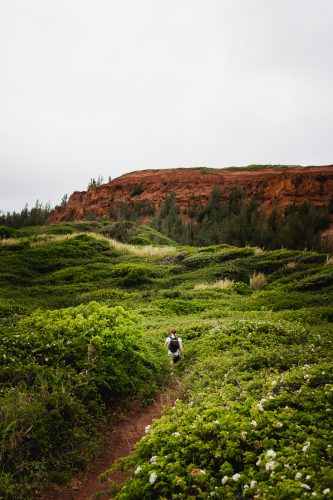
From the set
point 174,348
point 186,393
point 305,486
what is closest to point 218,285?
point 174,348

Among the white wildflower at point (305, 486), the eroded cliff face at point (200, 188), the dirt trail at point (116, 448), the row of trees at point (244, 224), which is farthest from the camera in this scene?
the eroded cliff face at point (200, 188)

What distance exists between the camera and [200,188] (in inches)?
2810

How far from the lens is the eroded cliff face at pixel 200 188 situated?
5706cm

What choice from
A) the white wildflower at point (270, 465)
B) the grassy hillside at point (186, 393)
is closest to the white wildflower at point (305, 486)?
the grassy hillside at point (186, 393)

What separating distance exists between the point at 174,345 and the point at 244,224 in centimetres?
3960

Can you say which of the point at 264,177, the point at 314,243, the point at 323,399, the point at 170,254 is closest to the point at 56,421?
the point at 323,399

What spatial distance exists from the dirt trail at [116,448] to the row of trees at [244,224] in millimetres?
32471

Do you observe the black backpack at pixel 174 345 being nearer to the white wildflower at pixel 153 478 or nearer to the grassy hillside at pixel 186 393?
the grassy hillside at pixel 186 393

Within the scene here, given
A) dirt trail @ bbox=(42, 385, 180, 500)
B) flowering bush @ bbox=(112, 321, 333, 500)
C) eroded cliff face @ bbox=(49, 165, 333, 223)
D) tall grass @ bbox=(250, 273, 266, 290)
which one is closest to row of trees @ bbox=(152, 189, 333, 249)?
eroded cliff face @ bbox=(49, 165, 333, 223)

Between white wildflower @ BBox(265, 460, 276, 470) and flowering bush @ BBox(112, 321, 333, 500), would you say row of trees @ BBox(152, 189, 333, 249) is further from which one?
white wildflower @ BBox(265, 460, 276, 470)

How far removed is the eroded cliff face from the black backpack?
50872mm

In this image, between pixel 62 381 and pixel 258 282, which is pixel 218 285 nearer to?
pixel 258 282

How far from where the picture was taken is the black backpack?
8.53 meters

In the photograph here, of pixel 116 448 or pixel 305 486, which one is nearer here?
pixel 305 486
